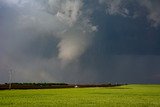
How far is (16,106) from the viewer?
3794 cm

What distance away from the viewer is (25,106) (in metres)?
37.8

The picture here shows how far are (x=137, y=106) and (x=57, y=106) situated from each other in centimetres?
899

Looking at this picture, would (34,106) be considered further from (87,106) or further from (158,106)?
(158,106)

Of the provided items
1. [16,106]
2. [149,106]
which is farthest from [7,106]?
[149,106]

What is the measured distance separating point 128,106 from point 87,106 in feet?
15.0

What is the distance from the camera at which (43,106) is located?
38.2 metres

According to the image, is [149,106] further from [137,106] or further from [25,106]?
[25,106]

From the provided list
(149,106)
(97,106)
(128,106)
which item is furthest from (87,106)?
(149,106)

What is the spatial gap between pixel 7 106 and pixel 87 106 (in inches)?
342

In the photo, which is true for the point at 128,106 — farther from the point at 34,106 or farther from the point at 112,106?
the point at 34,106

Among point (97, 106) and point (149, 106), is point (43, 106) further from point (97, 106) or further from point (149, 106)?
point (149, 106)

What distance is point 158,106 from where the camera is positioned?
129 feet

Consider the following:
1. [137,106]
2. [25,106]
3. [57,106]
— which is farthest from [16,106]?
[137,106]

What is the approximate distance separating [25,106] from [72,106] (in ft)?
16.7
